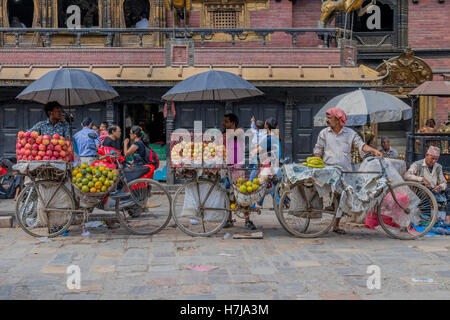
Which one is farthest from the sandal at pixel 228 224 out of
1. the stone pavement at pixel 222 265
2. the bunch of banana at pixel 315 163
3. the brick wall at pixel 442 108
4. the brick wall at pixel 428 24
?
the brick wall at pixel 428 24

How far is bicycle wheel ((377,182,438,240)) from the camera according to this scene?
25.4 feet

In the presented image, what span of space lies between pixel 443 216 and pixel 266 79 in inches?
276

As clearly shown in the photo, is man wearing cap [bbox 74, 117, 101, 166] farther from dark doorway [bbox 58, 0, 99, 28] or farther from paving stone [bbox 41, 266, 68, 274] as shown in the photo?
dark doorway [bbox 58, 0, 99, 28]

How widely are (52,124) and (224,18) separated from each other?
11459 mm

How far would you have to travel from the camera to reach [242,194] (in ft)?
25.4

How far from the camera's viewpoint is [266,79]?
14398mm

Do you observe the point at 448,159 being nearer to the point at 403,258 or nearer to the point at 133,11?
the point at 403,258

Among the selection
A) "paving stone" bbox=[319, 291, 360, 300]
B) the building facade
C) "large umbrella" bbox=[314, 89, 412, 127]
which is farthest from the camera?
the building facade

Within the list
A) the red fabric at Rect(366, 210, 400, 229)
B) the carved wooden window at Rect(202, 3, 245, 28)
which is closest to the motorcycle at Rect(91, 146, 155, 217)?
the red fabric at Rect(366, 210, 400, 229)

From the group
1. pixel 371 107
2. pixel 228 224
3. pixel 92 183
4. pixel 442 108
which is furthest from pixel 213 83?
pixel 442 108

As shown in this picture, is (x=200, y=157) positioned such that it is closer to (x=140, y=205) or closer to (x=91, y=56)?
(x=140, y=205)

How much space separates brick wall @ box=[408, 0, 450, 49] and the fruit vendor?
14708 millimetres
